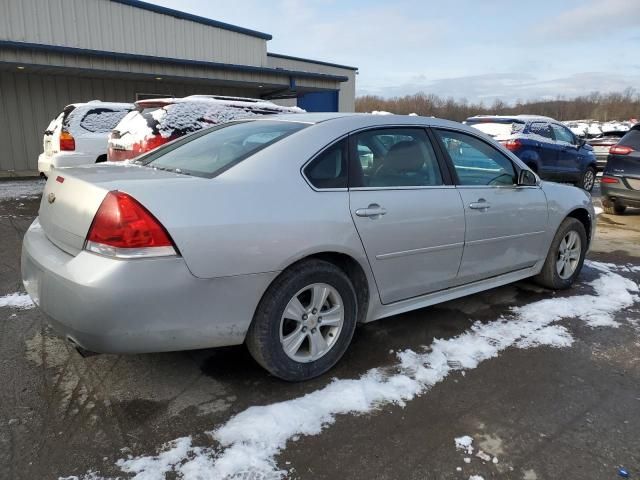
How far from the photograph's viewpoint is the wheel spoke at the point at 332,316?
2.92 m

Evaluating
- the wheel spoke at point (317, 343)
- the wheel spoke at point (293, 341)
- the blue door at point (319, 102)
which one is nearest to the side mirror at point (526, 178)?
the wheel spoke at point (317, 343)

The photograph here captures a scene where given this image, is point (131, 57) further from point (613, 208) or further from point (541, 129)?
point (613, 208)

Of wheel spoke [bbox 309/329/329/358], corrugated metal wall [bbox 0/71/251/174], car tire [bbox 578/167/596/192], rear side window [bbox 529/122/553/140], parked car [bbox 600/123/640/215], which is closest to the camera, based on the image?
wheel spoke [bbox 309/329/329/358]

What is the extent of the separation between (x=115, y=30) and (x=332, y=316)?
16326 mm

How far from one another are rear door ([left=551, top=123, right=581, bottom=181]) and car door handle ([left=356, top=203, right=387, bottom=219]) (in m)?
9.13

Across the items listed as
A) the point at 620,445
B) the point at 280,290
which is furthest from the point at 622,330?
the point at 280,290

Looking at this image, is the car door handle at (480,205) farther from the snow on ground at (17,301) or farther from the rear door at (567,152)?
the rear door at (567,152)

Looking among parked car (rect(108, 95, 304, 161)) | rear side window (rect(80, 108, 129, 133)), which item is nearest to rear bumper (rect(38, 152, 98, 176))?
rear side window (rect(80, 108, 129, 133))

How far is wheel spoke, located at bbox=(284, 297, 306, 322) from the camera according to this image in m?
2.74

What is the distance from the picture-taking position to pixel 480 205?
11.9 feet

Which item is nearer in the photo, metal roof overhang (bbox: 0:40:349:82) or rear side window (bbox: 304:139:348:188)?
rear side window (bbox: 304:139:348:188)

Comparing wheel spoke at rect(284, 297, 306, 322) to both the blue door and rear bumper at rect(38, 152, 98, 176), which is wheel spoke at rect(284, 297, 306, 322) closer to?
rear bumper at rect(38, 152, 98, 176)

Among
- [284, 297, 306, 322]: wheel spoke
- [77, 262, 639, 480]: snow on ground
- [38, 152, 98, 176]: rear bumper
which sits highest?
[38, 152, 98, 176]: rear bumper

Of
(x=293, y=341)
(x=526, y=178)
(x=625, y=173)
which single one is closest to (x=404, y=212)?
(x=293, y=341)
